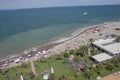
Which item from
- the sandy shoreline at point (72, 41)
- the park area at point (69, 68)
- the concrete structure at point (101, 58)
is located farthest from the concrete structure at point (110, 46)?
the sandy shoreline at point (72, 41)

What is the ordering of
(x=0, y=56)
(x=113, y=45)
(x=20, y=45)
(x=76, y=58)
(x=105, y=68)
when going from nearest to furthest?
1. (x=105, y=68)
2. (x=76, y=58)
3. (x=113, y=45)
4. (x=0, y=56)
5. (x=20, y=45)

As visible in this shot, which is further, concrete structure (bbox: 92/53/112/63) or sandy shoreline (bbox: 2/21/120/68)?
sandy shoreline (bbox: 2/21/120/68)

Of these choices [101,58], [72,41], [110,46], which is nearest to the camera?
[101,58]

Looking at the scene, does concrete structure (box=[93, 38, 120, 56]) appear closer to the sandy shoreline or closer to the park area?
the park area

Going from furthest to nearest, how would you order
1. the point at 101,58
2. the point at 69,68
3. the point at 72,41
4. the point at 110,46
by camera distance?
1. the point at 72,41
2. the point at 110,46
3. the point at 101,58
4. the point at 69,68

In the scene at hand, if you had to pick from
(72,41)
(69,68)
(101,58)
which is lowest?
(69,68)

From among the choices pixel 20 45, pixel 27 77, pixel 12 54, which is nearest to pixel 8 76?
pixel 27 77

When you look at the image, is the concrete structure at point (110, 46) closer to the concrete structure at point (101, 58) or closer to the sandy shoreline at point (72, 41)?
the concrete structure at point (101, 58)

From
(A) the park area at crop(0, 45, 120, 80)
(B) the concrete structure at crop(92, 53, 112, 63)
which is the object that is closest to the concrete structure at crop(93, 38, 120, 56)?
(A) the park area at crop(0, 45, 120, 80)

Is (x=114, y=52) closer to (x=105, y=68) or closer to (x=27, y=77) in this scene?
(x=105, y=68)

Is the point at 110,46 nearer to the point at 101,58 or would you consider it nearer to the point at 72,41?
the point at 101,58

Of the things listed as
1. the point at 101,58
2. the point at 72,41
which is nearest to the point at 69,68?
the point at 101,58
